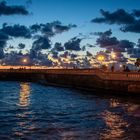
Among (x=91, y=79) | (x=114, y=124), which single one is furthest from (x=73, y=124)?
(x=91, y=79)

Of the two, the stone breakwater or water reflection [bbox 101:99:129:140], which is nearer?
water reflection [bbox 101:99:129:140]

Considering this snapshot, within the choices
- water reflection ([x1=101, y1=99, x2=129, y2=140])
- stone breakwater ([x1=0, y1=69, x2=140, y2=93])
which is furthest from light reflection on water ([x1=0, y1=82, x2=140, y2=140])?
stone breakwater ([x1=0, y1=69, x2=140, y2=93])

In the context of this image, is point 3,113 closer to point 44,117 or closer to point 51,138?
point 44,117

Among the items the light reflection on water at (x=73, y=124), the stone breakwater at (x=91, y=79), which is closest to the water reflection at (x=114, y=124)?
the light reflection on water at (x=73, y=124)

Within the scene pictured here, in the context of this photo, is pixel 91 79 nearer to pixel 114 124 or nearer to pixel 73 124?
pixel 114 124

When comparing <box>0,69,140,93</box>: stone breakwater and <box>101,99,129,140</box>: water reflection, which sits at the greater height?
<box>0,69,140,93</box>: stone breakwater

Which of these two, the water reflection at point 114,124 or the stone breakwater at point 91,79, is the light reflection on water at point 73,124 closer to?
the water reflection at point 114,124

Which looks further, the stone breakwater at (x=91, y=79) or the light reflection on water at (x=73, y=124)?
the stone breakwater at (x=91, y=79)

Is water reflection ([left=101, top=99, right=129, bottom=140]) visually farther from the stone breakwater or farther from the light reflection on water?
the stone breakwater

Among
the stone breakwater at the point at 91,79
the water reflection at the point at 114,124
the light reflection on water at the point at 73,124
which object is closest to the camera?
the light reflection on water at the point at 73,124

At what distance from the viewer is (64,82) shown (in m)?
128

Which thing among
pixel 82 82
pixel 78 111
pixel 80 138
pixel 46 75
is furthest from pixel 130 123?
pixel 46 75

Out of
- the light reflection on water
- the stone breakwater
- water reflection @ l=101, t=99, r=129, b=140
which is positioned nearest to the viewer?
the light reflection on water

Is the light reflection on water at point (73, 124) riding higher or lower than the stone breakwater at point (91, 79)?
lower
